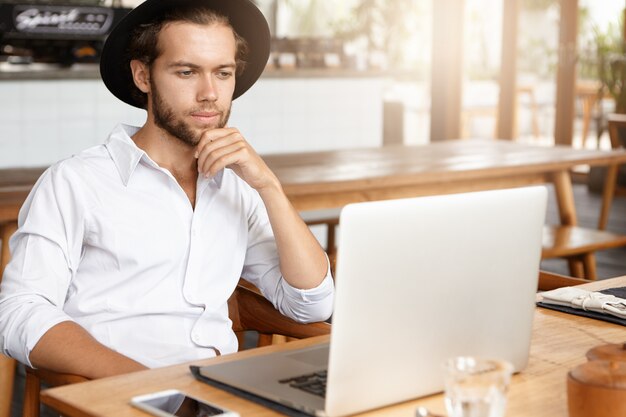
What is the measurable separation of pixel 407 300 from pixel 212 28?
99 cm

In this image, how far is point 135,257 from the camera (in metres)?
2.01

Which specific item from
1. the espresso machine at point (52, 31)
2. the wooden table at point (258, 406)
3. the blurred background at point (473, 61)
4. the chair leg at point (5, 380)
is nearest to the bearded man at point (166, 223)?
the wooden table at point (258, 406)

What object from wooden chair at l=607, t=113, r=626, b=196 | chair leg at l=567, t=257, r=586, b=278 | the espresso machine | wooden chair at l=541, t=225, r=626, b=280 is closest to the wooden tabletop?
wooden chair at l=541, t=225, r=626, b=280

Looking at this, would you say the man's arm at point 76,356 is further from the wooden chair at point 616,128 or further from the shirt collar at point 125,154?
the wooden chair at point 616,128

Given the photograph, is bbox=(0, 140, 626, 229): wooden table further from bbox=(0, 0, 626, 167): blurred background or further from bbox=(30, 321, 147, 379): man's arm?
bbox=(0, 0, 626, 167): blurred background

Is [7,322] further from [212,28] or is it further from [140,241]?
[212,28]

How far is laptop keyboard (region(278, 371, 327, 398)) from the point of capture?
137 cm

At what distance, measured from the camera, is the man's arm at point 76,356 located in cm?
179

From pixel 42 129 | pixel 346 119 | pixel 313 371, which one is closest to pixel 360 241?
pixel 313 371

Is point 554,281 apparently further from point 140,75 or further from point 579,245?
point 579,245

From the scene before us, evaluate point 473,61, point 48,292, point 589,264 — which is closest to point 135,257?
point 48,292

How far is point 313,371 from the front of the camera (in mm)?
1473

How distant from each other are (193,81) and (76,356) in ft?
2.01

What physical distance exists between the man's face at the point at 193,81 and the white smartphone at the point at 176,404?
781 mm
